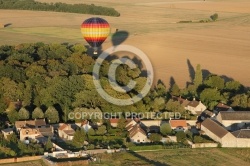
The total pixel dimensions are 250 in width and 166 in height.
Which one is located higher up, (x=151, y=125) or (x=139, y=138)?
(x=151, y=125)

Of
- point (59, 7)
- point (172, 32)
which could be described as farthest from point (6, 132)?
point (59, 7)

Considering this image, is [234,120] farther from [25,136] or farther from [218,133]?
[25,136]

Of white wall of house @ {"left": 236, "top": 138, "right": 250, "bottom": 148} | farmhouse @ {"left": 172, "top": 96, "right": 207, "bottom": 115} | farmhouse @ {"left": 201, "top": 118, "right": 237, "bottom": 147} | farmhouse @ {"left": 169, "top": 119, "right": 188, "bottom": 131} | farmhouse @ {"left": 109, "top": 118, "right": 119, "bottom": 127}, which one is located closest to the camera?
white wall of house @ {"left": 236, "top": 138, "right": 250, "bottom": 148}

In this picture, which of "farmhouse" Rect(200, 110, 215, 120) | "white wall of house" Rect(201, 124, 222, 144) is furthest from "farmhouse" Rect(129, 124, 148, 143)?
"farmhouse" Rect(200, 110, 215, 120)

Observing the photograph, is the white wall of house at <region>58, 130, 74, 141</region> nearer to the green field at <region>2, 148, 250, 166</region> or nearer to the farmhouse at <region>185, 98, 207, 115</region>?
the green field at <region>2, 148, 250, 166</region>

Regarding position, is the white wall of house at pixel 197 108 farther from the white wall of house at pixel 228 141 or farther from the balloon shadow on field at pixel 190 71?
the balloon shadow on field at pixel 190 71

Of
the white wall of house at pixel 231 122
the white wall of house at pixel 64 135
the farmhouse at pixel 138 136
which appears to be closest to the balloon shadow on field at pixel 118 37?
the white wall of house at pixel 231 122

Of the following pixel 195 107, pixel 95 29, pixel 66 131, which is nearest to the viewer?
pixel 66 131
